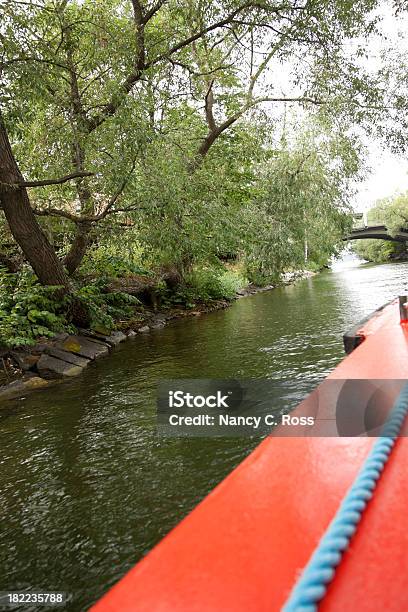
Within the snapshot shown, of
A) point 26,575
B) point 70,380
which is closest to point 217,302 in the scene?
point 70,380

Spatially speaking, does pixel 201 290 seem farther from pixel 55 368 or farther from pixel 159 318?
pixel 55 368

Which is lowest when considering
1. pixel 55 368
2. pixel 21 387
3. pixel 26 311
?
pixel 21 387

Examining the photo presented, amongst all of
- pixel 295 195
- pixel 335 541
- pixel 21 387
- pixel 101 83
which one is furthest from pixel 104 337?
pixel 335 541

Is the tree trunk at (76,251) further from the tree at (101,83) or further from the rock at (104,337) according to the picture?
the rock at (104,337)

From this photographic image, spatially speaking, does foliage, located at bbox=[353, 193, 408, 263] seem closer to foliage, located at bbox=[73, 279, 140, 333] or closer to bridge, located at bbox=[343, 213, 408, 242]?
bridge, located at bbox=[343, 213, 408, 242]

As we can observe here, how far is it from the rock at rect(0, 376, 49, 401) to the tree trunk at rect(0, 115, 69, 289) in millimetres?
2641

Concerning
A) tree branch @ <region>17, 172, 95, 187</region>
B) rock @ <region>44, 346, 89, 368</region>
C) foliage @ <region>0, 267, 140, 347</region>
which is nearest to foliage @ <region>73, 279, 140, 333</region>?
foliage @ <region>0, 267, 140, 347</region>

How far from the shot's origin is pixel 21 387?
20.5 feet

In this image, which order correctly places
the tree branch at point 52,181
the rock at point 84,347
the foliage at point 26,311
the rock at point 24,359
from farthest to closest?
the rock at point 84,347, the foliage at point 26,311, the tree branch at point 52,181, the rock at point 24,359

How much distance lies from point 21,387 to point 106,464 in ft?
10.7

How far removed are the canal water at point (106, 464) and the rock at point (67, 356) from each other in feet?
0.84

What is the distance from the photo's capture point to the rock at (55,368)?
6.72 meters

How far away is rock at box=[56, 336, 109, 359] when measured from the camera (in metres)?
7.85

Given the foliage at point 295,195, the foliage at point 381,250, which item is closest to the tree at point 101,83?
the foliage at point 295,195
